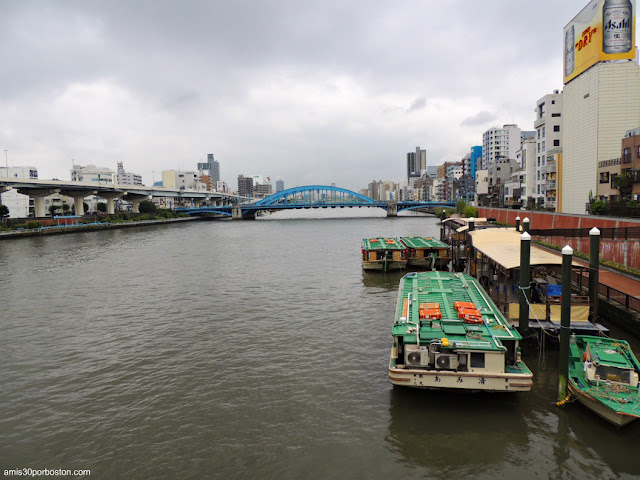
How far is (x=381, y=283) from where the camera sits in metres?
27.0

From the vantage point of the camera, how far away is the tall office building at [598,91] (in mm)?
39031

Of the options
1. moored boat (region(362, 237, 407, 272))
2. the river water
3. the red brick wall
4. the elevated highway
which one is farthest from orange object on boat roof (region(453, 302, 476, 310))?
the elevated highway

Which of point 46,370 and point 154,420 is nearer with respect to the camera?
point 154,420

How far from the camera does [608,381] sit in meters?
10.0

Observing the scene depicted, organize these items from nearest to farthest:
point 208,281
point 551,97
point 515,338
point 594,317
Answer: point 515,338 < point 594,317 < point 208,281 < point 551,97

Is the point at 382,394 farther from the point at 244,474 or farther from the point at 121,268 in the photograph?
the point at 121,268

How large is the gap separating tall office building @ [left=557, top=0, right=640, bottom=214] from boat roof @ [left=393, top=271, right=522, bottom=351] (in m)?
32.4

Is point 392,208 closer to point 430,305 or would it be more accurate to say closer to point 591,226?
point 591,226

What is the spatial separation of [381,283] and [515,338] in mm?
16258

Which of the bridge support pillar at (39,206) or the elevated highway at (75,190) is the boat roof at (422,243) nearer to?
the elevated highway at (75,190)

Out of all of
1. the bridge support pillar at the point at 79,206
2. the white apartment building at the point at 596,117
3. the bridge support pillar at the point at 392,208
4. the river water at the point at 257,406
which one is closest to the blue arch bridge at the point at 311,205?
the bridge support pillar at the point at 392,208

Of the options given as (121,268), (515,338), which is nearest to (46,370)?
(515,338)

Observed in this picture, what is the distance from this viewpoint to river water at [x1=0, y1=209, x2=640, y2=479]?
9078mm

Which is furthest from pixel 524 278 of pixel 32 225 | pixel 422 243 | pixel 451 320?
pixel 32 225
